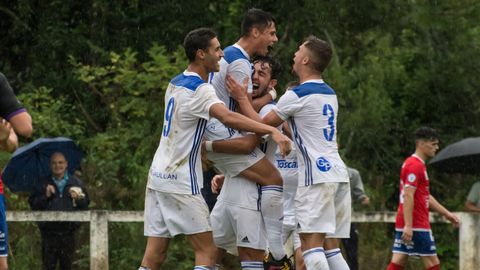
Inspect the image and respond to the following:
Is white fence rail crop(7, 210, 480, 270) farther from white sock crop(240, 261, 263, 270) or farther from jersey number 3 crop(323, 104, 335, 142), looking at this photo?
jersey number 3 crop(323, 104, 335, 142)

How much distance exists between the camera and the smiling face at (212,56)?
1005 centimetres

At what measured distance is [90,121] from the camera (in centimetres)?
1980

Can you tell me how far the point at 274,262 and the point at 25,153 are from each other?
5.14 m

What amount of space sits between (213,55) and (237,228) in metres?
1.52

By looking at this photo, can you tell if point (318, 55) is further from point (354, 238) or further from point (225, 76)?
point (354, 238)

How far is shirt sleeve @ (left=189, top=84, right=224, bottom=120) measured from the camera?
9836mm

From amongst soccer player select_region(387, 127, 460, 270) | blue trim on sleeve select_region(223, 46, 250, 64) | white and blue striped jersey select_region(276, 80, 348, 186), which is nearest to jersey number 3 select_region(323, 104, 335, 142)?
white and blue striped jersey select_region(276, 80, 348, 186)

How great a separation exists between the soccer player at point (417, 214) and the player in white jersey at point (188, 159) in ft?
14.3

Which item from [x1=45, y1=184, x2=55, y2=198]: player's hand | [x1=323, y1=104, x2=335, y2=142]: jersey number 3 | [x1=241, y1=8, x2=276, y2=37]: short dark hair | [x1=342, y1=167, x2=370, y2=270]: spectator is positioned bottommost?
[x1=342, y1=167, x2=370, y2=270]: spectator

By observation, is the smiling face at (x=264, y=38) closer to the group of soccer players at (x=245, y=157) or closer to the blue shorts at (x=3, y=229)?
the group of soccer players at (x=245, y=157)

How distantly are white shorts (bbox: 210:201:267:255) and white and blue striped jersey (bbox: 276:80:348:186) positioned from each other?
0.60 metres

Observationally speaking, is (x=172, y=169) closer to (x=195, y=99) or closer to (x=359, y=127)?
(x=195, y=99)

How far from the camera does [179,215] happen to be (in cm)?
990

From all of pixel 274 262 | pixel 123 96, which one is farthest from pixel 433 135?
pixel 123 96
